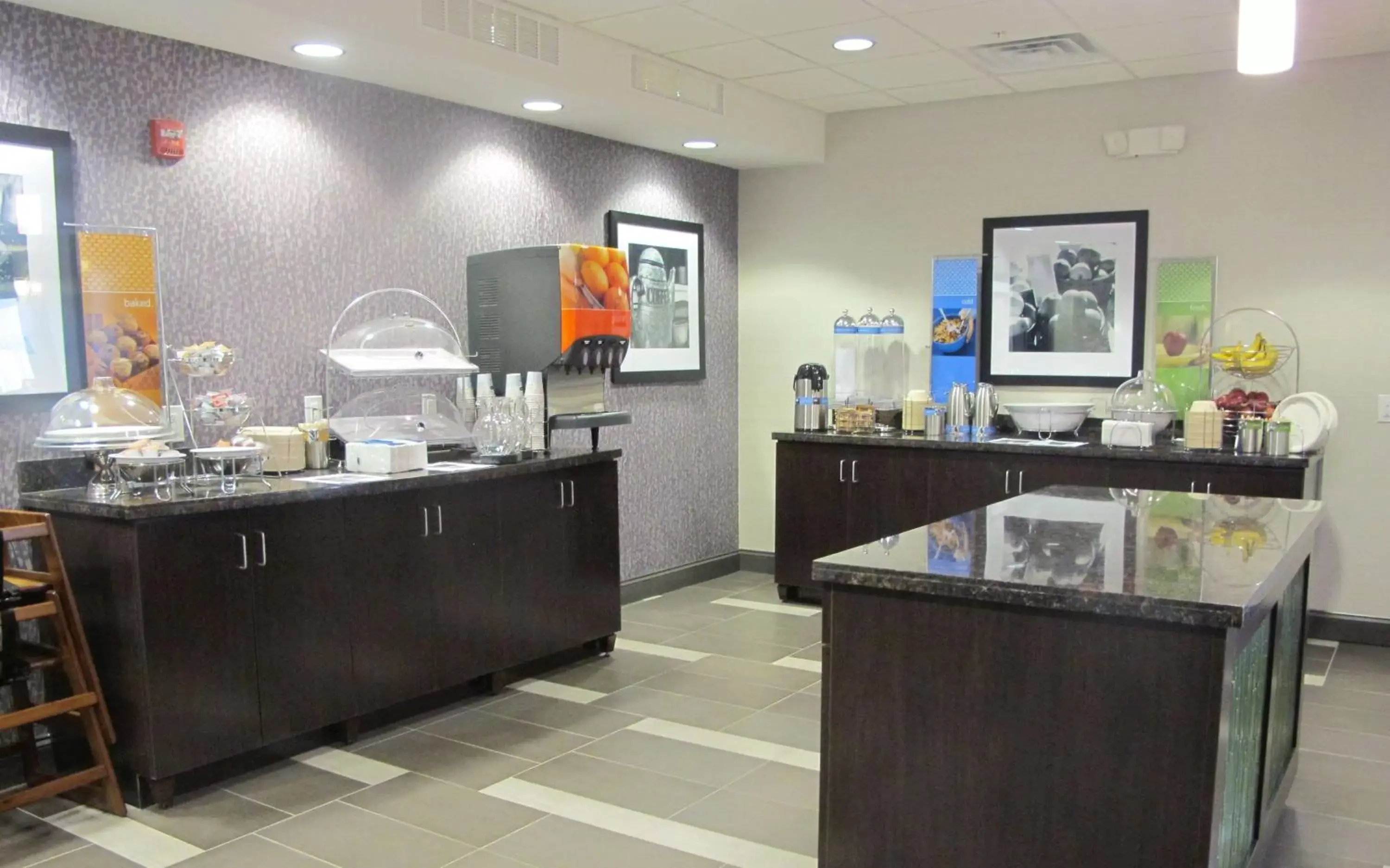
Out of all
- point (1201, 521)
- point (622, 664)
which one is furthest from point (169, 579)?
point (1201, 521)

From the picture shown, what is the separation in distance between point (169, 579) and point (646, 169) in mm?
3859

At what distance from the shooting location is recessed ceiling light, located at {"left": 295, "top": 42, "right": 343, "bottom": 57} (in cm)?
406

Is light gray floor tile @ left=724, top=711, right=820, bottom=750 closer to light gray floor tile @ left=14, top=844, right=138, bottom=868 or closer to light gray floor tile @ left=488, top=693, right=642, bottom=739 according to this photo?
light gray floor tile @ left=488, top=693, right=642, bottom=739

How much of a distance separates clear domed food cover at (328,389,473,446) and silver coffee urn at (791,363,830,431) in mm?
2183

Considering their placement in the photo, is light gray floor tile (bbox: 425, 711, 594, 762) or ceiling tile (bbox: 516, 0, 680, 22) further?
ceiling tile (bbox: 516, 0, 680, 22)

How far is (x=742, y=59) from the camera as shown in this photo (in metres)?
5.45

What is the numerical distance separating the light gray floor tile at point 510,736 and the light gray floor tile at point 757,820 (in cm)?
70

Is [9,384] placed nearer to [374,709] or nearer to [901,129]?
[374,709]

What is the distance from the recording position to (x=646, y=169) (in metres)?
6.40

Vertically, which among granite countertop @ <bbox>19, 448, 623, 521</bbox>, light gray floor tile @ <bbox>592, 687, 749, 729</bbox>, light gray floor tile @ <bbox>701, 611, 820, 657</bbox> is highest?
granite countertop @ <bbox>19, 448, 623, 521</bbox>

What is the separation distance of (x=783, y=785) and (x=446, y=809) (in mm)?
1109

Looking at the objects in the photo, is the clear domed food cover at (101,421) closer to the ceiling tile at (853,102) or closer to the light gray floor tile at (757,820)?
the light gray floor tile at (757,820)

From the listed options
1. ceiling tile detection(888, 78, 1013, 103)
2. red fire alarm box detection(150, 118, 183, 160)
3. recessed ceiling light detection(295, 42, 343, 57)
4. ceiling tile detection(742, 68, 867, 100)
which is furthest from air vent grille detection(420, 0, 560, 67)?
ceiling tile detection(888, 78, 1013, 103)

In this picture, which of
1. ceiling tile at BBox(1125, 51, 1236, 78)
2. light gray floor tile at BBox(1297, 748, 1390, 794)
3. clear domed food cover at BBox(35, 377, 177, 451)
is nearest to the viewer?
clear domed food cover at BBox(35, 377, 177, 451)
